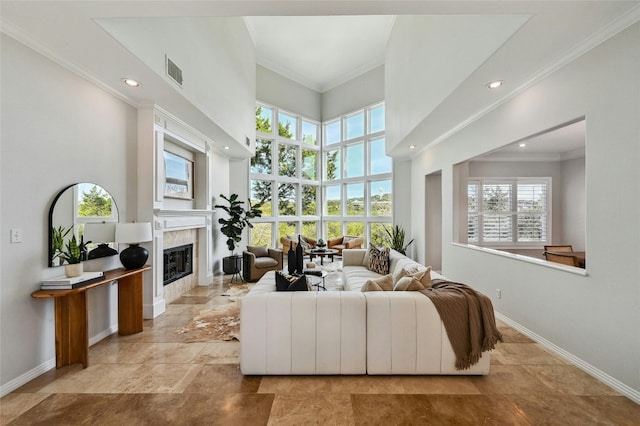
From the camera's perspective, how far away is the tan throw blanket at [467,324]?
7.57ft

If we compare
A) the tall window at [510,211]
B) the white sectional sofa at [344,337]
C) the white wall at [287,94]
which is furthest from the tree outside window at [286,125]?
the white sectional sofa at [344,337]

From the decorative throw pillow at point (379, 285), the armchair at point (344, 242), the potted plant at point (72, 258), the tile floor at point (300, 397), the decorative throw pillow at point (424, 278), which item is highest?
the potted plant at point (72, 258)

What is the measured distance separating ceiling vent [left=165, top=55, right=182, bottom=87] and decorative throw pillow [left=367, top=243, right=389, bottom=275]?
12.0 feet

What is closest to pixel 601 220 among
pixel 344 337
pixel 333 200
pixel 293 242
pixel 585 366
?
pixel 585 366

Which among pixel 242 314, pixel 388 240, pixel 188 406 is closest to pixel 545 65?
pixel 242 314

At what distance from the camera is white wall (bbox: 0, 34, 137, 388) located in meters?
2.21

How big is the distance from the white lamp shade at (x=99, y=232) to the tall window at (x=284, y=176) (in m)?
4.33

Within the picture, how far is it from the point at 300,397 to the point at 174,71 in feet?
11.6

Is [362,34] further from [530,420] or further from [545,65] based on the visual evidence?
[530,420]

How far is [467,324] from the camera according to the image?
2.35 metres

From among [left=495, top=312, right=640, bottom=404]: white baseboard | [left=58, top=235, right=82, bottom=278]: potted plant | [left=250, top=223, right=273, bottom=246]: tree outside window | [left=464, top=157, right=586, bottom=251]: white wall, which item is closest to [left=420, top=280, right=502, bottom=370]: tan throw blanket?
[left=495, top=312, right=640, bottom=404]: white baseboard

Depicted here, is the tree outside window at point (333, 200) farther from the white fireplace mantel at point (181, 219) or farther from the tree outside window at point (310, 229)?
the white fireplace mantel at point (181, 219)

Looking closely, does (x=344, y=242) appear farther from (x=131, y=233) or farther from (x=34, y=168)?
(x=34, y=168)

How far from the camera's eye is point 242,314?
2.36m
